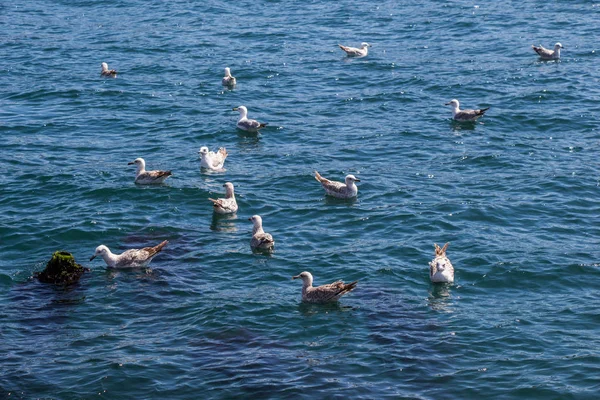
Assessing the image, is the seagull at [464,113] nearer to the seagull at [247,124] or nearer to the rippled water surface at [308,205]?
the rippled water surface at [308,205]

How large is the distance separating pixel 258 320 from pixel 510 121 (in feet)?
54.0

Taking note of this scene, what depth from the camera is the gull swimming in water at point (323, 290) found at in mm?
23914

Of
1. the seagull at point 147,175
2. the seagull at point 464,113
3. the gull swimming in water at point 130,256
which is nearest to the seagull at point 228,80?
the seagull at point 464,113

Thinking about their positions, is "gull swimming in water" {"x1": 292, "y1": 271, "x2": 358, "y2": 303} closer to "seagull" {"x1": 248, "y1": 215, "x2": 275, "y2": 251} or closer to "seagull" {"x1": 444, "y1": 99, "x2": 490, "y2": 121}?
"seagull" {"x1": 248, "y1": 215, "x2": 275, "y2": 251}

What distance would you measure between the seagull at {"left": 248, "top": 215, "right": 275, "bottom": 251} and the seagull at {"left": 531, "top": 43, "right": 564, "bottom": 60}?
64.5 feet

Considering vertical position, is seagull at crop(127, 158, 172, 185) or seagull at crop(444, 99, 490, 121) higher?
seagull at crop(444, 99, 490, 121)

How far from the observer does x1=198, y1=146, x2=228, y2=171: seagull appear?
3303 cm

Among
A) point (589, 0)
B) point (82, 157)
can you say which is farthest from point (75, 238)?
point (589, 0)

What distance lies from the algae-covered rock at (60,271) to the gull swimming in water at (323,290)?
576cm

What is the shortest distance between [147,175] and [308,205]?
504cm

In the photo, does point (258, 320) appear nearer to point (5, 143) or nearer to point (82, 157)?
point (82, 157)

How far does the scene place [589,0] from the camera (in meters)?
51.2

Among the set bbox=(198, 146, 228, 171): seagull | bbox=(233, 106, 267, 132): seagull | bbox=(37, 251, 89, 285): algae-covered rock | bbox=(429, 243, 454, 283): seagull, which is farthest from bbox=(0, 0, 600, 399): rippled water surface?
bbox=(198, 146, 228, 171): seagull

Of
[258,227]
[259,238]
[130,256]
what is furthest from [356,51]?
[130,256]
